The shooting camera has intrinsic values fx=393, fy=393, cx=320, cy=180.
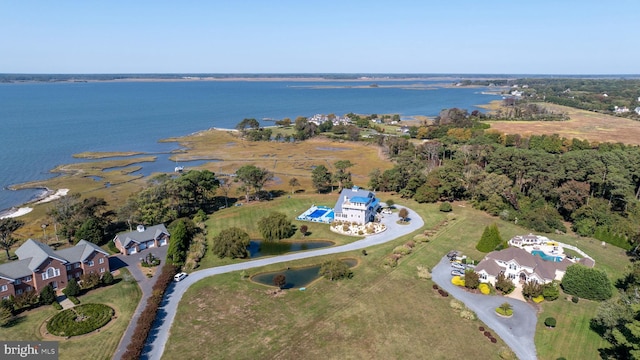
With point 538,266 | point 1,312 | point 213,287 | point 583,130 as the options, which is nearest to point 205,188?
point 213,287

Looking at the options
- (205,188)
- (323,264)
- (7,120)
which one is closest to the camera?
(323,264)

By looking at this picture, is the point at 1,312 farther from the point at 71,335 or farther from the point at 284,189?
the point at 284,189

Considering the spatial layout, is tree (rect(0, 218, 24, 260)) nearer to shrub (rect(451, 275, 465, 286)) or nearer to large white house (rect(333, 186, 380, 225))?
large white house (rect(333, 186, 380, 225))

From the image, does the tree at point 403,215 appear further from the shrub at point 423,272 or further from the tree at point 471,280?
the tree at point 471,280

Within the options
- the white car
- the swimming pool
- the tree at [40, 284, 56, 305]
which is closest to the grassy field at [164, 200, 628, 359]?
the white car

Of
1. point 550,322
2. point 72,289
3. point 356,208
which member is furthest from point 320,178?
point 550,322
